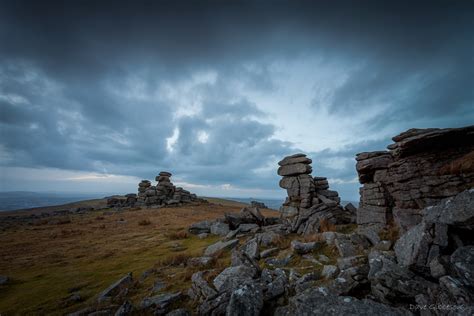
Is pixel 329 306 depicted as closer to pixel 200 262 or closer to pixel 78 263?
pixel 200 262

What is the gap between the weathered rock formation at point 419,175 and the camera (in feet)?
37.3

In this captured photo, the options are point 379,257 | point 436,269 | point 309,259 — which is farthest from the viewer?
point 309,259

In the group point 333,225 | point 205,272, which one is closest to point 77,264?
point 205,272

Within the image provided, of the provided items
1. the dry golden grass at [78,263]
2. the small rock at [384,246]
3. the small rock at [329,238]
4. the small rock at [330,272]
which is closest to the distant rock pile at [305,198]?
the small rock at [329,238]

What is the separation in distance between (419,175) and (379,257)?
786 centimetres

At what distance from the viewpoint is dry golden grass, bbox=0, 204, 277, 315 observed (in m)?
10.1

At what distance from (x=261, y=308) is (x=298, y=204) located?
1769cm

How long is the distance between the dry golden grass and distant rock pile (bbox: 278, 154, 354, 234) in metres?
8.58

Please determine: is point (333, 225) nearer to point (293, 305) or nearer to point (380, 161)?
point (380, 161)

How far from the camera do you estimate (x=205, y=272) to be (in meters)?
10.8

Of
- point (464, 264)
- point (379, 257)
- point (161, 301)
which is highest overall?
point (464, 264)

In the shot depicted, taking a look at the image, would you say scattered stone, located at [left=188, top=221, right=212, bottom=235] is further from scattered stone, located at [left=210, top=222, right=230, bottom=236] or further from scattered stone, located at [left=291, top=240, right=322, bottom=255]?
scattered stone, located at [left=291, top=240, right=322, bottom=255]

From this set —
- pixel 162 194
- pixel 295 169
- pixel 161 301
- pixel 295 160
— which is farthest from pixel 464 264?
pixel 162 194

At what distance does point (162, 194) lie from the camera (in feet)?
206
